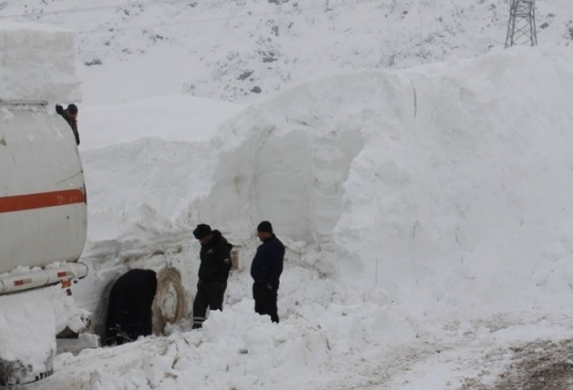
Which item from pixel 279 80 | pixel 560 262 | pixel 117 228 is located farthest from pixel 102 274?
pixel 279 80

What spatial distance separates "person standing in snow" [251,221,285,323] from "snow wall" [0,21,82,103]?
2.75 meters

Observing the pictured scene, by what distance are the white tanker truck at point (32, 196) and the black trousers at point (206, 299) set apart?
2.90 meters

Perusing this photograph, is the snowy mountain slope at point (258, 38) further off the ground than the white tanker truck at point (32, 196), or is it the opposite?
the snowy mountain slope at point (258, 38)

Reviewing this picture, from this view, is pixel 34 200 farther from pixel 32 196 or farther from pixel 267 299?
pixel 267 299

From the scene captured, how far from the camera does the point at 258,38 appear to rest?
138ft

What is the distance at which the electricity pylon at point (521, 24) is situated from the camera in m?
30.5

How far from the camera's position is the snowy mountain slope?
129ft

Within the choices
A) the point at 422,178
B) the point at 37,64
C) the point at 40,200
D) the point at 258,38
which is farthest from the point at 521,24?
the point at 40,200

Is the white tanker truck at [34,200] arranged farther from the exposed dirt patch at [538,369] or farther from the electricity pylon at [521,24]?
the electricity pylon at [521,24]

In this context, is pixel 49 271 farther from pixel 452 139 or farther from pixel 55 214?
pixel 452 139

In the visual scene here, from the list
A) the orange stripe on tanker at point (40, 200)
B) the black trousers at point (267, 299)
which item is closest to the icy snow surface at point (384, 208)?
the black trousers at point (267, 299)

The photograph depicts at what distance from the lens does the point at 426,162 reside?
10.9 metres

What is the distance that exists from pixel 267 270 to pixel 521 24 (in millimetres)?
33789

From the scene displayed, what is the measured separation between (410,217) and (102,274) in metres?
3.59
